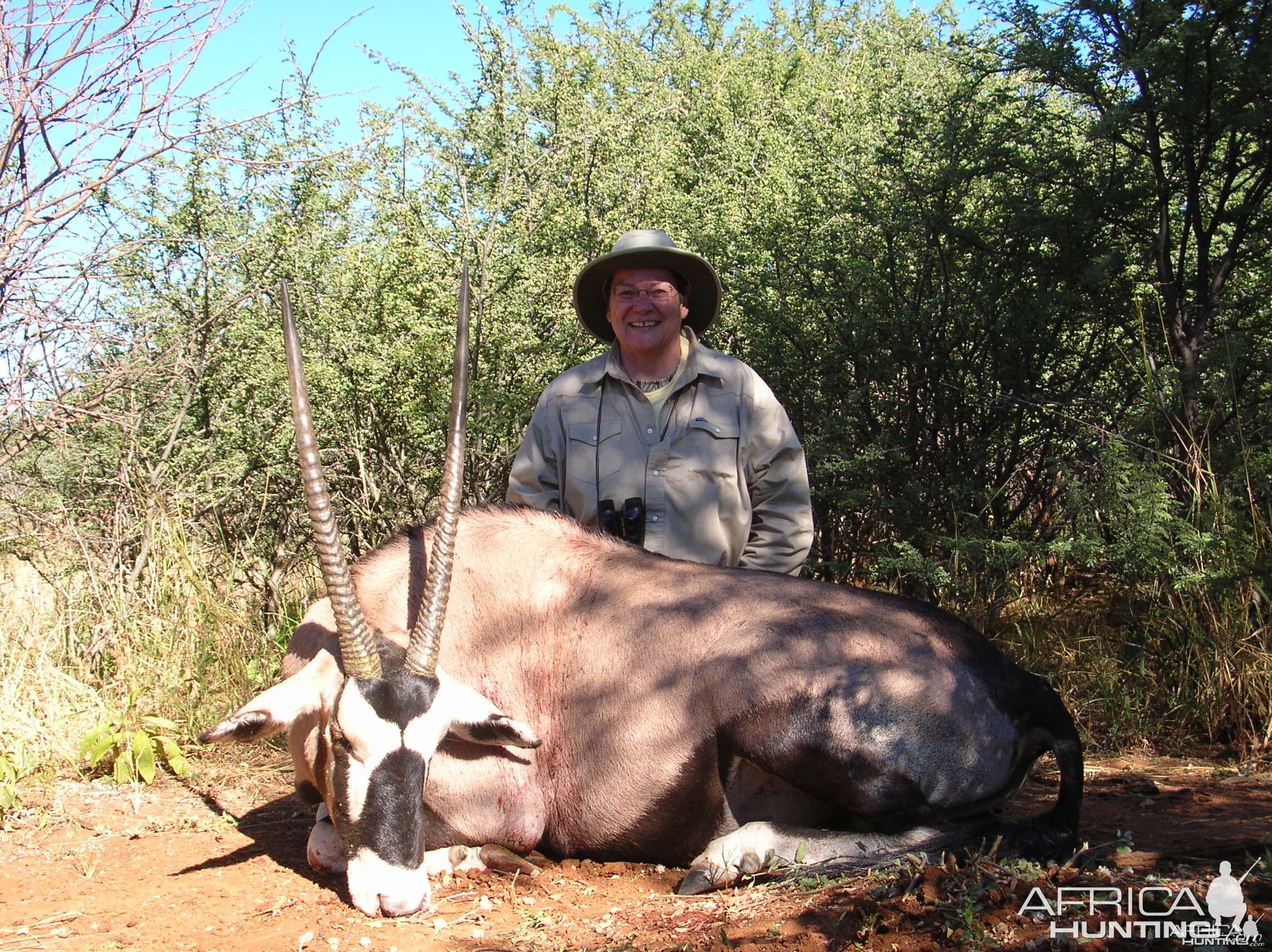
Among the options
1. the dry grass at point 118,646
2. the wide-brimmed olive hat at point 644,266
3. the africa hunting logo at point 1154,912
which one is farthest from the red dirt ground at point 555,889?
the wide-brimmed olive hat at point 644,266

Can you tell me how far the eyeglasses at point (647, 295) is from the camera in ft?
18.3

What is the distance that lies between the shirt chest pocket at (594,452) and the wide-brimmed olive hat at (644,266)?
833 mm

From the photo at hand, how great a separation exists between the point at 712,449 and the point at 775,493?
0.44 m

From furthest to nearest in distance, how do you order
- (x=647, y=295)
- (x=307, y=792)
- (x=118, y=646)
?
(x=118, y=646) → (x=647, y=295) → (x=307, y=792)

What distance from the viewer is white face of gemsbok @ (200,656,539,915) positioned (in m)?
3.71

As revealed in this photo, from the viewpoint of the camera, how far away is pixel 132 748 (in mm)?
5328

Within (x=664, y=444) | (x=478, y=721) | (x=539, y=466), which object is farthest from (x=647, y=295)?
(x=478, y=721)

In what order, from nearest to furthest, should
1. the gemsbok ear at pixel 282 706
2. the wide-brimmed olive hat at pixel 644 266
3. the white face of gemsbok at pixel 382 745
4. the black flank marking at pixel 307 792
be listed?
the white face of gemsbok at pixel 382 745 < the gemsbok ear at pixel 282 706 < the black flank marking at pixel 307 792 < the wide-brimmed olive hat at pixel 644 266

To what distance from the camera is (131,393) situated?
689cm

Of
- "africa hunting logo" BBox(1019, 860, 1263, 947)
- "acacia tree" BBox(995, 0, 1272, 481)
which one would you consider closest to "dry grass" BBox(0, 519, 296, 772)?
"africa hunting logo" BBox(1019, 860, 1263, 947)

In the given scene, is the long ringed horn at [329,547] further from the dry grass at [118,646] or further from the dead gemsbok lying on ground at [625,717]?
the dry grass at [118,646]

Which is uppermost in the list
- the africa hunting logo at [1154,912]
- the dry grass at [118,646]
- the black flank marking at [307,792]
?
the dry grass at [118,646]

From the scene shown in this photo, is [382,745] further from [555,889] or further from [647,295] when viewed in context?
[647,295]

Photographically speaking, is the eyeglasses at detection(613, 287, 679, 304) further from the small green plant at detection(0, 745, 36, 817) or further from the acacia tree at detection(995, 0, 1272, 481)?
the small green plant at detection(0, 745, 36, 817)
